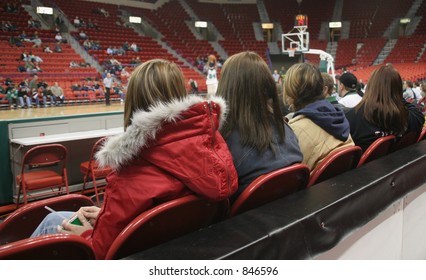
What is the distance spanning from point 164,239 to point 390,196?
1.06 meters

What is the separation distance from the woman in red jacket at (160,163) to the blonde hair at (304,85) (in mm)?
1039

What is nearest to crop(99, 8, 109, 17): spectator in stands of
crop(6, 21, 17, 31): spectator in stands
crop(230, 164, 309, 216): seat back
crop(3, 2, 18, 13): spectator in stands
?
crop(3, 2, 18, 13): spectator in stands

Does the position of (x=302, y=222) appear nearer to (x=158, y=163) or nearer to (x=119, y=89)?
(x=158, y=163)

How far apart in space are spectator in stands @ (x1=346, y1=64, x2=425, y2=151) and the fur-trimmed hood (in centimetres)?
165

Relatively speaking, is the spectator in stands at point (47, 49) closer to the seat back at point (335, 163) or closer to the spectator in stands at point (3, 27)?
the spectator in stands at point (3, 27)

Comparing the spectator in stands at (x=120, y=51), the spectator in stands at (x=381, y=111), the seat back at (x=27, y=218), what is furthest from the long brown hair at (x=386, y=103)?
the spectator in stands at (x=120, y=51)

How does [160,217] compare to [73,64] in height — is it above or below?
below

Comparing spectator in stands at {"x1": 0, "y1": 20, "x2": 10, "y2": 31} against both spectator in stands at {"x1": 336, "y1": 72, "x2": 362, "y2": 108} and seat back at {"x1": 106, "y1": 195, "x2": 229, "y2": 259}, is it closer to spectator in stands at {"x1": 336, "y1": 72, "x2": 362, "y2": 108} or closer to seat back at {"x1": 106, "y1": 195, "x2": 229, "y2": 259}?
spectator in stands at {"x1": 336, "y1": 72, "x2": 362, "y2": 108}

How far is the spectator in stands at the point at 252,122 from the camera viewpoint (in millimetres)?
1478

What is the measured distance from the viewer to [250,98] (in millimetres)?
1518

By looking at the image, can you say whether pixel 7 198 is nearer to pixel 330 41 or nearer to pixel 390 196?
pixel 390 196

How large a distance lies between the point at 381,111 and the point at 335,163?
2.82 ft

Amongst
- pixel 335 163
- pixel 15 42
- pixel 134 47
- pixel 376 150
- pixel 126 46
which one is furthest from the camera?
pixel 134 47

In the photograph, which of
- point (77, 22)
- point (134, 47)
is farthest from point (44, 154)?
point (77, 22)
